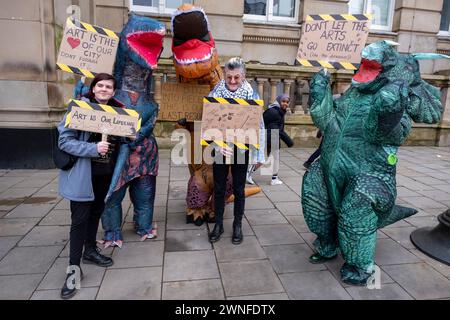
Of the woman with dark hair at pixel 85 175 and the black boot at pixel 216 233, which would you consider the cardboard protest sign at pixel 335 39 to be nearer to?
the woman with dark hair at pixel 85 175

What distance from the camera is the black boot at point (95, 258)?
120 inches

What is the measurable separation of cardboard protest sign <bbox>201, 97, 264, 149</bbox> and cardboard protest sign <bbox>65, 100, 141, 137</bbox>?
739mm

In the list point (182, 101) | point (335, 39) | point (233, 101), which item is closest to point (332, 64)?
point (335, 39)

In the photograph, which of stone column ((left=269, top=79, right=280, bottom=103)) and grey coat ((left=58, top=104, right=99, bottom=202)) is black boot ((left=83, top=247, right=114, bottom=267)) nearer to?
grey coat ((left=58, top=104, right=99, bottom=202))

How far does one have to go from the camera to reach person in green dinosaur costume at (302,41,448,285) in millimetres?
2680

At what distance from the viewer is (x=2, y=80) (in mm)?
5836

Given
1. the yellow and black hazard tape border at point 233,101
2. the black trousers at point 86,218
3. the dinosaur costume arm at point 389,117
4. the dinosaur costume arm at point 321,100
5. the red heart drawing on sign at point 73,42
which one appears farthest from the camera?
the yellow and black hazard tape border at point 233,101

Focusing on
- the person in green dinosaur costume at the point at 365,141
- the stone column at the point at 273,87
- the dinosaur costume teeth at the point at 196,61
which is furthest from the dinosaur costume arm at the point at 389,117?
the stone column at the point at 273,87

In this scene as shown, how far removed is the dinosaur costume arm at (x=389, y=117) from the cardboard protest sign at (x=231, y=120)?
1.00 m

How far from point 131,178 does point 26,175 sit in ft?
11.2

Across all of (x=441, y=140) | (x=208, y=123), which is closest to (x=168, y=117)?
(x=208, y=123)

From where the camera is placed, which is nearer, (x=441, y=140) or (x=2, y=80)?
(x=2, y=80)

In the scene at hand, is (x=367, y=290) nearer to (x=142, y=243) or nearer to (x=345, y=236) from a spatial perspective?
(x=345, y=236)

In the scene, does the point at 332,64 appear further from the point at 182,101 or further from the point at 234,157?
the point at 182,101
